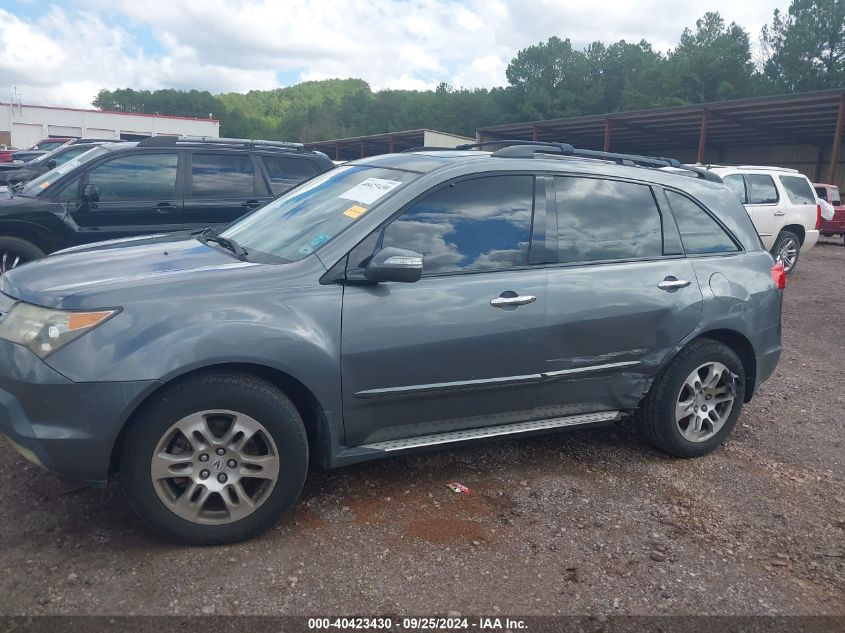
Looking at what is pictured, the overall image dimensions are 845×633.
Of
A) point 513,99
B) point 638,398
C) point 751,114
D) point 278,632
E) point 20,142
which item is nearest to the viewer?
point 278,632

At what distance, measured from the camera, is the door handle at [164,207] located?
7.31 m

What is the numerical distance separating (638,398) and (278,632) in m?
2.42

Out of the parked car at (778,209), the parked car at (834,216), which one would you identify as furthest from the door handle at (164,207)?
the parked car at (834,216)

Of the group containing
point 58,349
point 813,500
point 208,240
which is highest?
point 208,240

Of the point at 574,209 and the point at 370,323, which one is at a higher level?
the point at 574,209

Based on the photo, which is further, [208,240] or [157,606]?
[208,240]

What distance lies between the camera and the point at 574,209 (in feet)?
12.8

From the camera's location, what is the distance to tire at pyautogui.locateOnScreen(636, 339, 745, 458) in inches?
164

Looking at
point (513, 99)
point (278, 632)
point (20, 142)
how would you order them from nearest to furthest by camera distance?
1. point (278, 632)
2. point (20, 142)
3. point (513, 99)

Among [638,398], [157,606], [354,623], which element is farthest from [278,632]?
[638,398]

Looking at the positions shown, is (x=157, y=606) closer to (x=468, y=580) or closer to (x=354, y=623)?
(x=354, y=623)

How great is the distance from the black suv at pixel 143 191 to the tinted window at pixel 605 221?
335 cm

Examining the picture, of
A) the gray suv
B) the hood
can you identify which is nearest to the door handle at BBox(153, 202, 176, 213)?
the gray suv

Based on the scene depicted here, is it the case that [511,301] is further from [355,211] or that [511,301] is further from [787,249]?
[787,249]
